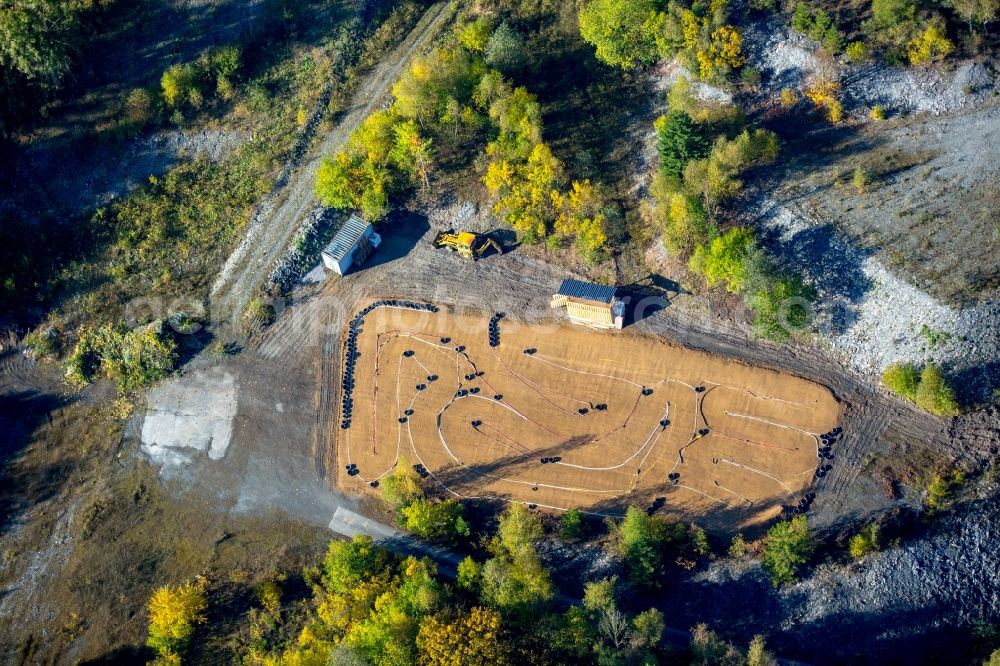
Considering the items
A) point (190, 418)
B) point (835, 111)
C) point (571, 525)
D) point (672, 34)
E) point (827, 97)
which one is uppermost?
point (672, 34)

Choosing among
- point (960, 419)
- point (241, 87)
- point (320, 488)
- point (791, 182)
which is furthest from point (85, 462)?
point (960, 419)

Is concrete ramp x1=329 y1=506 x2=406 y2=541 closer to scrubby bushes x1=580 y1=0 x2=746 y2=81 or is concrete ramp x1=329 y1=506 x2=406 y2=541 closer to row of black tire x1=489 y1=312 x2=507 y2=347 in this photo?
row of black tire x1=489 y1=312 x2=507 y2=347

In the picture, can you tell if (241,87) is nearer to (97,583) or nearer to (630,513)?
(97,583)

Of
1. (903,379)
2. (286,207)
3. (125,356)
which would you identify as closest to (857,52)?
(903,379)

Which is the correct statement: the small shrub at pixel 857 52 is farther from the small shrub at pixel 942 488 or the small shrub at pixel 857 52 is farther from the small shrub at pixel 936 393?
the small shrub at pixel 942 488

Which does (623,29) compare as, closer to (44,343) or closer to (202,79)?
(202,79)
